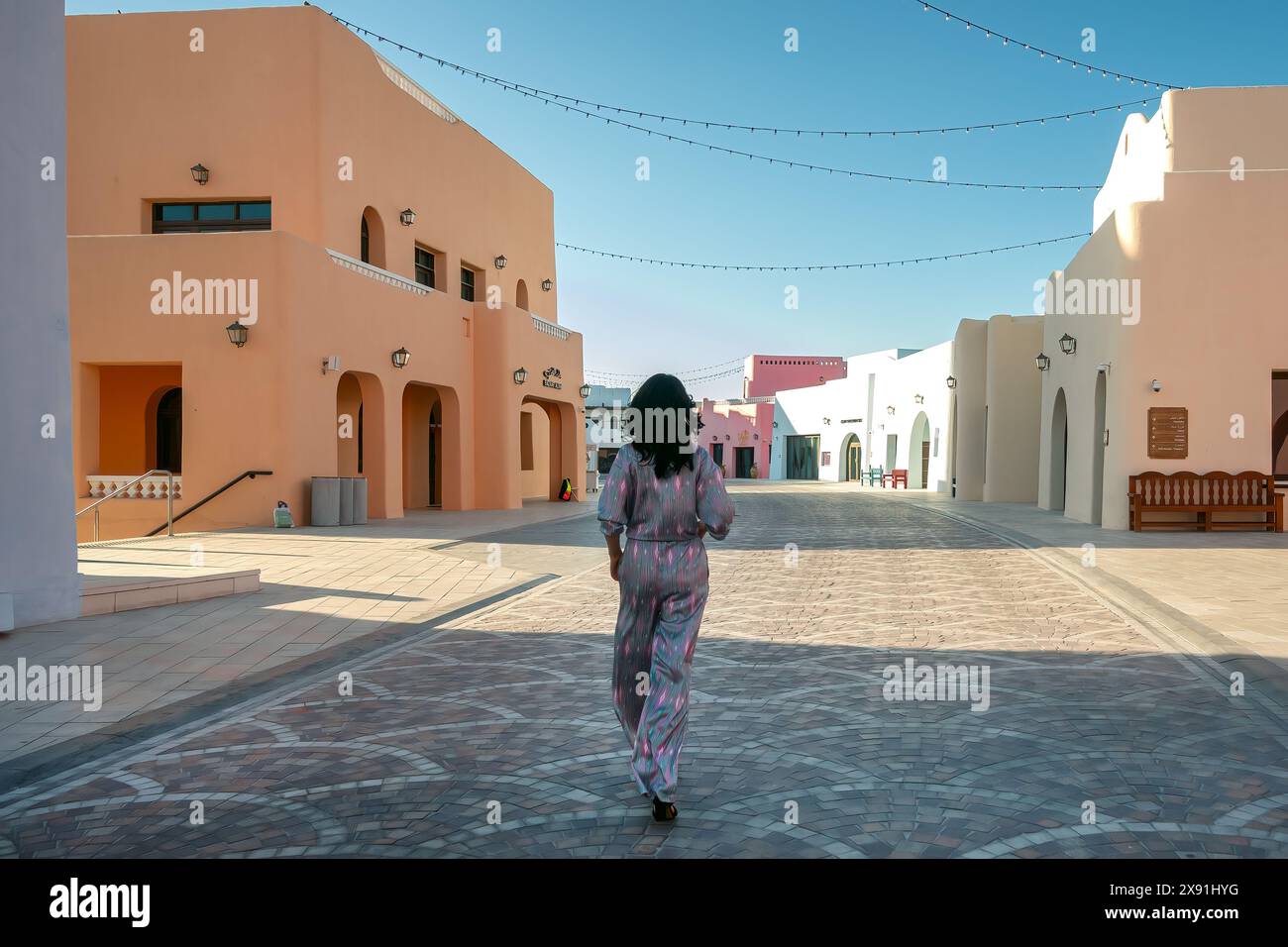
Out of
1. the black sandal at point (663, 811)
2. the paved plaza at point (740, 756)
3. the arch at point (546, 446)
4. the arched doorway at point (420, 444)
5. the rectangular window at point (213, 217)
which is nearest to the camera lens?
the paved plaza at point (740, 756)

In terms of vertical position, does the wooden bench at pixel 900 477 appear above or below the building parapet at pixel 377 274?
below

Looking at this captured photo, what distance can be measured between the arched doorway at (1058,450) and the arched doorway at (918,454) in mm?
15919

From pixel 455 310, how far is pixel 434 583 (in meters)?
13.0

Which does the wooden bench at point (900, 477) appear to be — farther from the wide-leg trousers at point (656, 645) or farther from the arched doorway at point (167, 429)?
the wide-leg trousers at point (656, 645)

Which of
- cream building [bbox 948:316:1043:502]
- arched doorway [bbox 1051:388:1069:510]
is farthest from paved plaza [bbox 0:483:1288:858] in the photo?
cream building [bbox 948:316:1043:502]

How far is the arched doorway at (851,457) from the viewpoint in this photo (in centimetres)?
4734

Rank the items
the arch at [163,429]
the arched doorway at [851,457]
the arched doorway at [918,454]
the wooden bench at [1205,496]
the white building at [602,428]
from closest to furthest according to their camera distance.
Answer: the wooden bench at [1205,496] < the arch at [163,429] < the arched doorway at [918,454] < the arched doorway at [851,457] < the white building at [602,428]

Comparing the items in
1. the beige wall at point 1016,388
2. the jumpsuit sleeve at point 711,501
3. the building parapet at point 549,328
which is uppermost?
the building parapet at point 549,328

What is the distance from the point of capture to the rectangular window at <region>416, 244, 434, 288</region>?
2302cm

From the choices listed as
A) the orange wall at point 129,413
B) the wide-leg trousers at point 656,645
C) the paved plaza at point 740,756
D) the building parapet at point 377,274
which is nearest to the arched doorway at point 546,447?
the building parapet at point 377,274

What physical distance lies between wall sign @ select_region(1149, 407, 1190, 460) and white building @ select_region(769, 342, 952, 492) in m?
17.2

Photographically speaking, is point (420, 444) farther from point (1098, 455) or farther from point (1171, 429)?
point (1171, 429)

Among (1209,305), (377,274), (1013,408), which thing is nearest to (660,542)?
(1209,305)

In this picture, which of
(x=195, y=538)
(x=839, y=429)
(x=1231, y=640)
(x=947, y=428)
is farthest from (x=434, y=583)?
(x=839, y=429)
